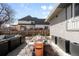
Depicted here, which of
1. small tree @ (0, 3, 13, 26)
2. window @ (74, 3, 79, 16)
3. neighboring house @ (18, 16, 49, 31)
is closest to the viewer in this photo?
window @ (74, 3, 79, 16)

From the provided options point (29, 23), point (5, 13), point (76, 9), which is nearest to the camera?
point (76, 9)

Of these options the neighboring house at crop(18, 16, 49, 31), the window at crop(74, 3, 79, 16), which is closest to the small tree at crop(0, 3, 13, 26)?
A: the neighboring house at crop(18, 16, 49, 31)

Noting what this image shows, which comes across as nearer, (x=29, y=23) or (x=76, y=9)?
(x=76, y=9)

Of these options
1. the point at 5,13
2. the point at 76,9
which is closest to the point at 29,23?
the point at 5,13

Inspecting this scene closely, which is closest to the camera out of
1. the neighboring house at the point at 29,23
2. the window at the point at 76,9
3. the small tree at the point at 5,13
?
the window at the point at 76,9

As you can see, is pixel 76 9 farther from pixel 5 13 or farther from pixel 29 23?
pixel 29 23

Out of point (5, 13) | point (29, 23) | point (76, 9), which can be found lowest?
point (29, 23)

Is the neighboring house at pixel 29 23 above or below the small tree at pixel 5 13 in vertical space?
below

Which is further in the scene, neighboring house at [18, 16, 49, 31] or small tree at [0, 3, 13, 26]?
neighboring house at [18, 16, 49, 31]

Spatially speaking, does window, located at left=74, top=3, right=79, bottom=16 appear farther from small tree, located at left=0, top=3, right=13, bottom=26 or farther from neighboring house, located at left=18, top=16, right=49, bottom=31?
neighboring house, located at left=18, top=16, right=49, bottom=31

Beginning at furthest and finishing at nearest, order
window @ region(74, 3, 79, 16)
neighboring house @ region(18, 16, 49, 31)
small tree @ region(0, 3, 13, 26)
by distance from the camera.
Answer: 1. neighboring house @ region(18, 16, 49, 31)
2. small tree @ region(0, 3, 13, 26)
3. window @ region(74, 3, 79, 16)

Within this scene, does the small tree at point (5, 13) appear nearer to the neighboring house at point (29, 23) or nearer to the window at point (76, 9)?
the neighboring house at point (29, 23)

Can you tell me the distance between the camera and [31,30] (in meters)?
10.7

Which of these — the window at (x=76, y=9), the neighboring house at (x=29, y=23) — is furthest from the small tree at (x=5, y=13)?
the window at (x=76, y=9)
